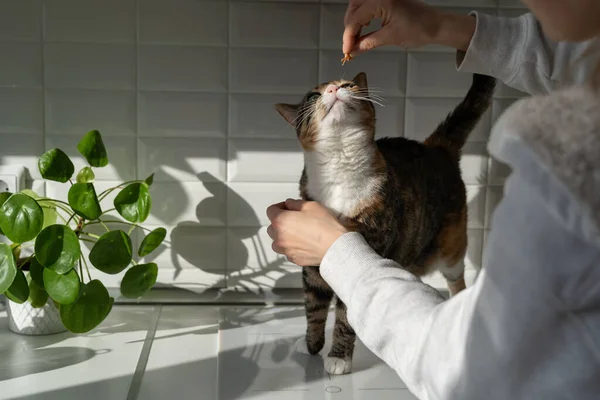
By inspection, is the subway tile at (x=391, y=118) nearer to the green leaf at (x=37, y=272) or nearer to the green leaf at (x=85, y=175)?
the green leaf at (x=85, y=175)

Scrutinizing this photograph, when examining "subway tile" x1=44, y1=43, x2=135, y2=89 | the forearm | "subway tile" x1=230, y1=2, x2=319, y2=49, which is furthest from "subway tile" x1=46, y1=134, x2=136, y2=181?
the forearm

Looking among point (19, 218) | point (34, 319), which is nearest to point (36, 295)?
point (34, 319)

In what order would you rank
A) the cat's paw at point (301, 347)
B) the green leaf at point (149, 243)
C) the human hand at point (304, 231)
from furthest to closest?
the green leaf at point (149, 243)
the cat's paw at point (301, 347)
the human hand at point (304, 231)


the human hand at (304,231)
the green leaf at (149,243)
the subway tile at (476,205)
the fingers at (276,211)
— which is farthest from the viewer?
the subway tile at (476,205)

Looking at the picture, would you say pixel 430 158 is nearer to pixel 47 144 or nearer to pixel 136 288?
pixel 136 288

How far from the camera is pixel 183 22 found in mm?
1380

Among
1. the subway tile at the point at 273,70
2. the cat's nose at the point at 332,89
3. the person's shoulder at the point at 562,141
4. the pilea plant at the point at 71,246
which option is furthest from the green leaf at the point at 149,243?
the person's shoulder at the point at 562,141

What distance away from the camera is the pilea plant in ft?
3.58

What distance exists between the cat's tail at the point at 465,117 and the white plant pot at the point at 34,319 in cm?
81

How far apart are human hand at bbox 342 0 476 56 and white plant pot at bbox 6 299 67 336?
2.37ft

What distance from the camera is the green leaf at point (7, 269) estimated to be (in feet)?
3.56

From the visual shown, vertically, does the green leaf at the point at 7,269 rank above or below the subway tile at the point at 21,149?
below

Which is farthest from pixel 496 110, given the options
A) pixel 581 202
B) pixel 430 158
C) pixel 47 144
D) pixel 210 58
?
pixel 581 202

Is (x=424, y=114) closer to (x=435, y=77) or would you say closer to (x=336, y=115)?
(x=435, y=77)
